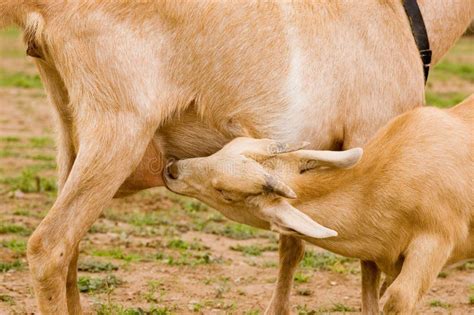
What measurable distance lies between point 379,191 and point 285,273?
1.38 meters

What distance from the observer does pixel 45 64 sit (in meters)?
6.65

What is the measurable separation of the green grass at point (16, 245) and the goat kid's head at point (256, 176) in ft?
8.57

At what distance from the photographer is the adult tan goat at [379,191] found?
20.4 ft

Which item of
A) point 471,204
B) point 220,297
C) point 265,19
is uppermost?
point 265,19

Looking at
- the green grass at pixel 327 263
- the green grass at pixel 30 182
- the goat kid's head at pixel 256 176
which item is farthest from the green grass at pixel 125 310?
the green grass at pixel 30 182

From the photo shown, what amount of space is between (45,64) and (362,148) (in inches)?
74.8

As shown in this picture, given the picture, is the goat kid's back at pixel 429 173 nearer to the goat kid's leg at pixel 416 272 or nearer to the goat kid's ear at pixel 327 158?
the goat kid's leg at pixel 416 272

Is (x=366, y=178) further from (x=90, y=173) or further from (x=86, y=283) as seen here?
(x=86, y=283)

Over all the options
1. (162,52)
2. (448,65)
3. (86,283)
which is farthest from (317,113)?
(448,65)

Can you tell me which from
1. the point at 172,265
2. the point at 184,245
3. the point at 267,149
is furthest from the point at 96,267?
the point at 267,149

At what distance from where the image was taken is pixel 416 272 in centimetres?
616

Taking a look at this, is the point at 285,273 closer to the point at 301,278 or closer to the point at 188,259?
the point at 301,278

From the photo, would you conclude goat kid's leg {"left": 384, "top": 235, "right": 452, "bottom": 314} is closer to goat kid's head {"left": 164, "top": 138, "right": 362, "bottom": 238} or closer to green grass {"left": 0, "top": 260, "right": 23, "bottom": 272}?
goat kid's head {"left": 164, "top": 138, "right": 362, "bottom": 238}

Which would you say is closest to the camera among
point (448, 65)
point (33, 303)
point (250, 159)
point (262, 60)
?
point (250, 159)
